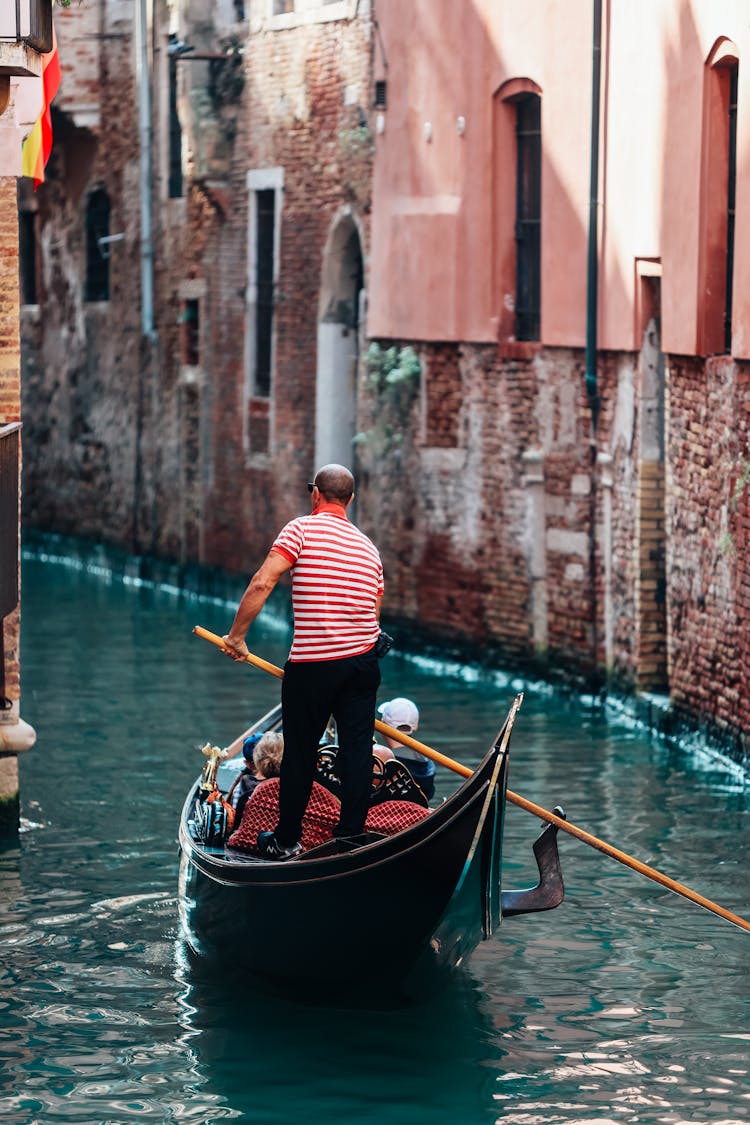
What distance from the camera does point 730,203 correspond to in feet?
38.1

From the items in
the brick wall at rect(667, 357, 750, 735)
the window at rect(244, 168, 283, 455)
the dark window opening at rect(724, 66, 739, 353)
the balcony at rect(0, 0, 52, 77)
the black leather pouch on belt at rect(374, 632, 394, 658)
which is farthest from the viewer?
the window at rect(244, 168, 283, 455)

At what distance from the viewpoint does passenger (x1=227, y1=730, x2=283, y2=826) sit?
7.73 meters

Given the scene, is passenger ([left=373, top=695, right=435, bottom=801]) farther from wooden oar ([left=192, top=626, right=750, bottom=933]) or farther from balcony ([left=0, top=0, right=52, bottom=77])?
balcony ([left=0, top=0, right=52, bottom=77])

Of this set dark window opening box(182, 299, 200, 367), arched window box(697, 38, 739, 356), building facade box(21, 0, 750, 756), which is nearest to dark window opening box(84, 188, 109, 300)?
building facade box(21, 0, 750, 756)

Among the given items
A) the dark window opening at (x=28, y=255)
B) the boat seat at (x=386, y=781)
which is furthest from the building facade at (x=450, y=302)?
the boat seat at (x=386, y=781)

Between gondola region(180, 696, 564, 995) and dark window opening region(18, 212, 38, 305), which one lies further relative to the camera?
dark window opening region(18, 212, 38, 305)

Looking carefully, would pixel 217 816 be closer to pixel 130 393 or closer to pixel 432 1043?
pixel 432 1043

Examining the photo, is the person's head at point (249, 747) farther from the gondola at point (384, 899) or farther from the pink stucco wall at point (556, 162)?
the pink stucco wall at point (556, 162)

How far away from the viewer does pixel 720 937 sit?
8.15 m

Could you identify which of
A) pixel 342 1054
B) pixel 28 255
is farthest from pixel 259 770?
pixel 28 255

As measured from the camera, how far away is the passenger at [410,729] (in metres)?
7.85

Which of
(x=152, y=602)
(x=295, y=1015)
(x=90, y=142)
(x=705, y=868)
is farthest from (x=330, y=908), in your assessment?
(x=90, y=142)

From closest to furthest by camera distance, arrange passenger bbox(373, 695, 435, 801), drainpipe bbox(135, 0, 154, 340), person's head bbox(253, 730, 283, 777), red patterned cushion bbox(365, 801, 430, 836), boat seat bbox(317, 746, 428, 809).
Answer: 1. red patterned cushion bbox(365, 801, 430, 836)
2. boat seat bbox(317, 746, 428, 809)
3. person's head bbox(253, 730, 283, 777)
4. passenger bbox(373, 695, 435, 801)
5. drainpipe bbox(135, 0, 154, 340)

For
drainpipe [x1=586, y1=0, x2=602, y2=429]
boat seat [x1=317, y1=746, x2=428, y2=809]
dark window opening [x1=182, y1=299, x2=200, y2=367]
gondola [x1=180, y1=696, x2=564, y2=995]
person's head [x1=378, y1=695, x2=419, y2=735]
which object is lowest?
gondola [x1=180, y1=696, x2=564, y2=995]
